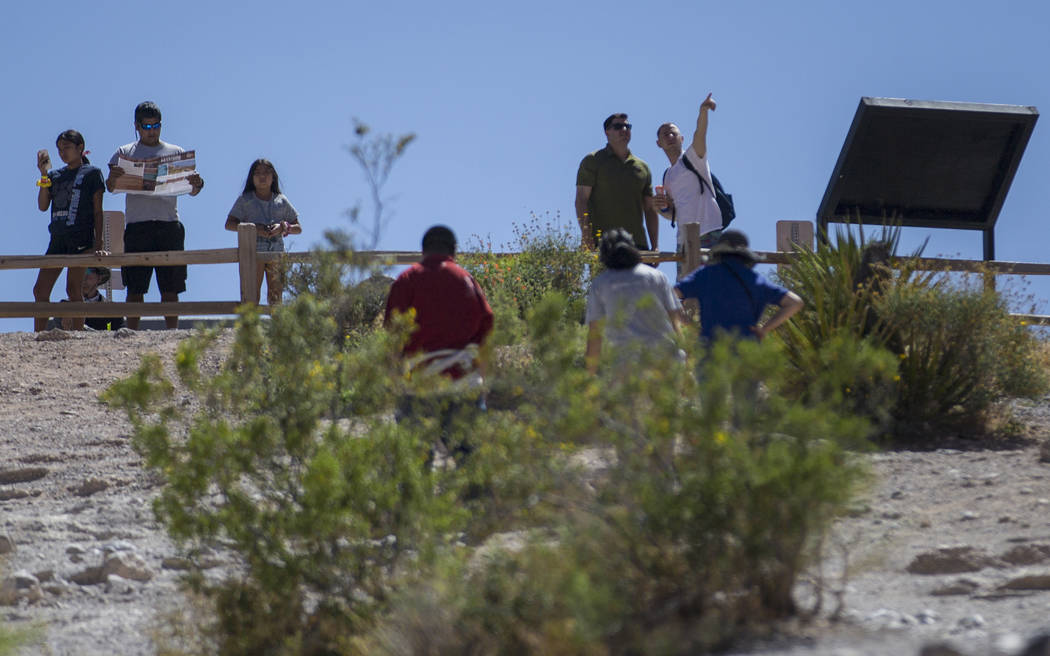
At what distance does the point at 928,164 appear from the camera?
43.9 feet

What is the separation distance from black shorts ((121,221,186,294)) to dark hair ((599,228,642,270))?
6.91 meters

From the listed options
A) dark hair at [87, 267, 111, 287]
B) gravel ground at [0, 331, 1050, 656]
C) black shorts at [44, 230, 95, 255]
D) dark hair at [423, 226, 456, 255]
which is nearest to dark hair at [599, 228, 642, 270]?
dark hair at [423, 226, 456, 255]

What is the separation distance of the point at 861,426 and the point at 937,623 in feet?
3.17

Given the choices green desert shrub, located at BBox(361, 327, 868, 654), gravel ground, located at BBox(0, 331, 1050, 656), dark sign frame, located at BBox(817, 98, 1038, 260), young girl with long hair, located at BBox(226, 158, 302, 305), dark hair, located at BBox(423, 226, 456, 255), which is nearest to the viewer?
green desert shrub, located at BBox(361, 327, 868, 654)

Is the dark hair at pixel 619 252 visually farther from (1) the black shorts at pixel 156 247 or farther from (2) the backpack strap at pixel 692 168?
(1) the black shorts at pixel 156 247

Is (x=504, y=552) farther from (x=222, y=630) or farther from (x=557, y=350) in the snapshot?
(x=222, y=630)

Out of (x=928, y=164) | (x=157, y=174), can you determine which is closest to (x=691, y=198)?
(x=928, y=164)

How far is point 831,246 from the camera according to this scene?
988 cm

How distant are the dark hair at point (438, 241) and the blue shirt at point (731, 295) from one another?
118cm

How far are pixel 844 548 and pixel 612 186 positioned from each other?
750cm

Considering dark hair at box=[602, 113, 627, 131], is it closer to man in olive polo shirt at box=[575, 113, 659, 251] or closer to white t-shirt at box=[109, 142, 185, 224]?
man in olive polo shirt at box=[575, 113, 659, 251]

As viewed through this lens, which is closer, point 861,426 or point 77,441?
point 861,426

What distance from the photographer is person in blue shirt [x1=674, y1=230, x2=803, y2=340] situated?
688 cm

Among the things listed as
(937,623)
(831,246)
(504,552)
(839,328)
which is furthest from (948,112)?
(504,552)
